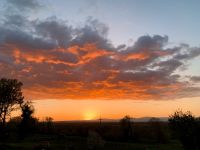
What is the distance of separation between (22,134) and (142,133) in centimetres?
4698

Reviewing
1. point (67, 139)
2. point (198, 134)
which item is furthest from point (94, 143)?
point (198, 134)

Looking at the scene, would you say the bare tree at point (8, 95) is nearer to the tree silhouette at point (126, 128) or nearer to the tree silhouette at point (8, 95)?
the tree silhouette at point (8, 95)

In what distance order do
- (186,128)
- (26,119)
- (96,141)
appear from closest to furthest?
1. (186,128)
2. (96,141)
3. (26,119)

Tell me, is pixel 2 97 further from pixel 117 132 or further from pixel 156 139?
pixel 156 139

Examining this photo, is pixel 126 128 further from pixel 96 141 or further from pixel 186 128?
pixel 186 128

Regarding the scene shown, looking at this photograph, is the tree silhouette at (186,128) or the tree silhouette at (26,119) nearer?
the tree silhouette at (186,128)

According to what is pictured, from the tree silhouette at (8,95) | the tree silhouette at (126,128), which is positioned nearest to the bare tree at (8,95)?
the tree silhouette at (8,95)

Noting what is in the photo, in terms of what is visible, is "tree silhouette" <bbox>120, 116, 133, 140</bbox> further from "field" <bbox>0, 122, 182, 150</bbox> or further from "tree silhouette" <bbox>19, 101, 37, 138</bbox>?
"tree silhouette" <bbox>19, 101, 37, 138</bbox>

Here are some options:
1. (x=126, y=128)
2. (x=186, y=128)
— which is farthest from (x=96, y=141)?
(x=186, y=128)

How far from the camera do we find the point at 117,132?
120 metres

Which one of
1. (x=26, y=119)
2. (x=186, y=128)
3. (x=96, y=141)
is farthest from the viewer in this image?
(x=26, y=119)

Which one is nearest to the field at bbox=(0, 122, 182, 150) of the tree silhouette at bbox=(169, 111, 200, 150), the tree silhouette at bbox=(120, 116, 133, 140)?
the tree silhouette at bbox=(120, 116, 133, 140)

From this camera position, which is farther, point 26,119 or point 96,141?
point 26,119

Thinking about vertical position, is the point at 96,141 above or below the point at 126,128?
below
